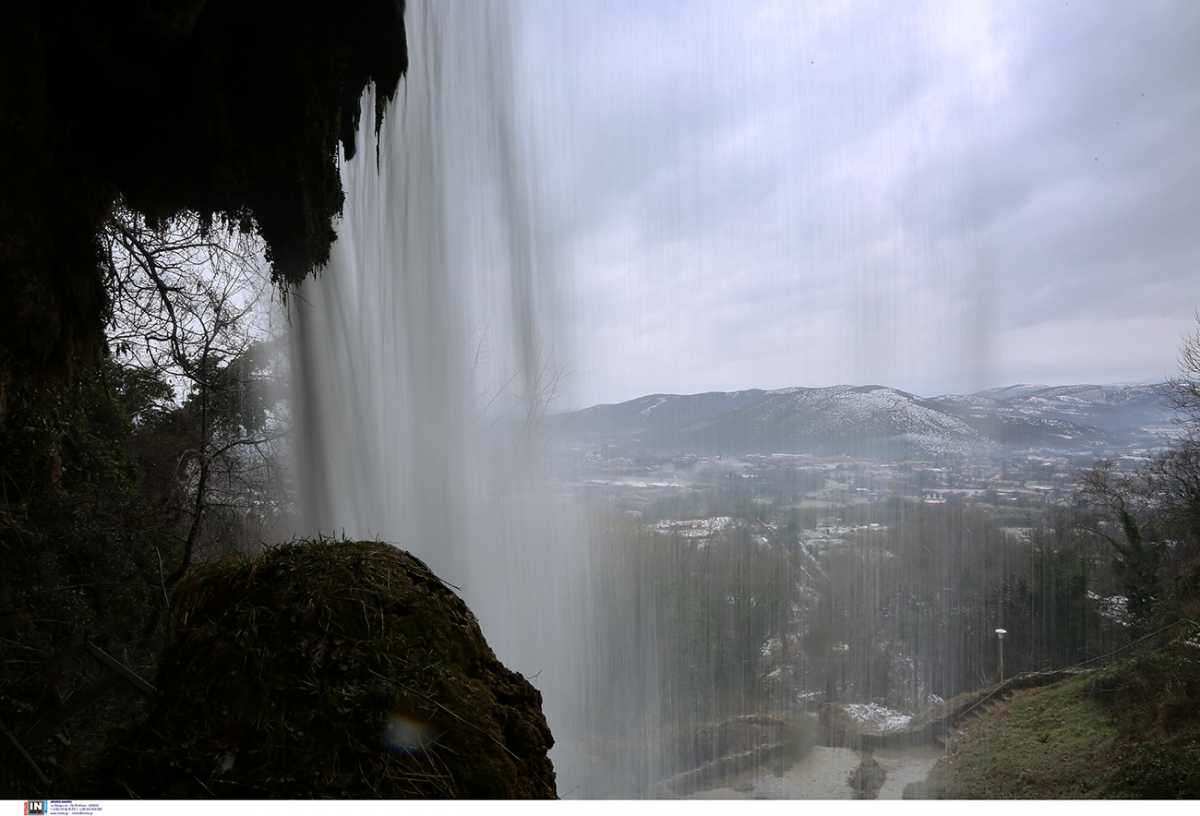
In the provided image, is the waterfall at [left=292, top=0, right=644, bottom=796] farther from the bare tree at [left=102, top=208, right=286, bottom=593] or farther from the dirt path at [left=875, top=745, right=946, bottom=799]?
the dirt path at [left=875, top=745, right=946, bottom=799]

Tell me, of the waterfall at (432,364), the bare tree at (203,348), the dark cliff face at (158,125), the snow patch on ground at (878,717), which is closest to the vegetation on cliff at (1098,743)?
the snow patch on ground at (878,717)

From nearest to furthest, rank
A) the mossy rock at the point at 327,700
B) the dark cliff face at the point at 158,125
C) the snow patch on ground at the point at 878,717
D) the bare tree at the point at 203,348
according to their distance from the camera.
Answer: the mossy rock at the point at 327,700
the dark cliff face at the point at 158,125
the bare tree at the point at 203,348
the snow patch on ground at the point at 878,717

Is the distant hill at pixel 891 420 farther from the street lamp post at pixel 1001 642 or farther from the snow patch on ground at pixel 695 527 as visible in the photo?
the street lamp post at pixel 1001 642

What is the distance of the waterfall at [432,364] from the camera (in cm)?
1338

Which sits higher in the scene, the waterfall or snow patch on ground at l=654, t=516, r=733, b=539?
the waterfall

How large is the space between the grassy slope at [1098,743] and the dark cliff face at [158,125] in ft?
47.9

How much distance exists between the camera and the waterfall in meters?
13.4

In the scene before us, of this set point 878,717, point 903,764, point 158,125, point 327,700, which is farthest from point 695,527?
point 327,700

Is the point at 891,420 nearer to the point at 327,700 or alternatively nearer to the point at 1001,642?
the point at 1001,642

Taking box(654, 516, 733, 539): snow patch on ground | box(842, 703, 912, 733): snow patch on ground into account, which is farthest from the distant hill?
box(842, 703, 912, 733): snow patch on ground

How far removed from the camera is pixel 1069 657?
23250mm

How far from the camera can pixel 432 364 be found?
14.8m

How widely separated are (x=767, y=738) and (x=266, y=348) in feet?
65.4

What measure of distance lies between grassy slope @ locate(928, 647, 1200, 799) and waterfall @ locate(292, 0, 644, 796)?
10.4m
